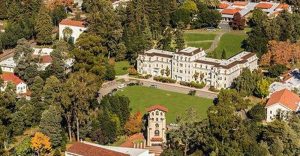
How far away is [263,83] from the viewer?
68.8 metres

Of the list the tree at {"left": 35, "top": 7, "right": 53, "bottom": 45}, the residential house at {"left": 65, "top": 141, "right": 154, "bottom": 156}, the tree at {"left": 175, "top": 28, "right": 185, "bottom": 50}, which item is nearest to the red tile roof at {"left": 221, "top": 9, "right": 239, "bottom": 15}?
the tree at {"left": 175, "top": 28, "right": 185, "bottom": 50}

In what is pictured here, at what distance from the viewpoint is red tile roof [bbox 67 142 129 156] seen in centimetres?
5297

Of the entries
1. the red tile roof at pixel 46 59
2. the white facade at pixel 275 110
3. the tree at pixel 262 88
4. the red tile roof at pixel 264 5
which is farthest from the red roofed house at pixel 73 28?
the white facade at pixel 275 110

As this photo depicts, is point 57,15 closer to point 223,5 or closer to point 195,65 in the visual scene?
point 223,5

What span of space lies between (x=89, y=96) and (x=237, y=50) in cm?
2879

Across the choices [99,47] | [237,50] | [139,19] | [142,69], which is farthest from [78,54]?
[237,50]

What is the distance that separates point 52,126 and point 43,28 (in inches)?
1149

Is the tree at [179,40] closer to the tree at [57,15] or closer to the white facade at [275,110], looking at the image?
the white facade at [275,110]

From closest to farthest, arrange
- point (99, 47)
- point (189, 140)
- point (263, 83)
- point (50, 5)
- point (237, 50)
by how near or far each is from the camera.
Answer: point (189, 140), point (263, 83), point (99, 47), point (237, 50), point (50, 5)

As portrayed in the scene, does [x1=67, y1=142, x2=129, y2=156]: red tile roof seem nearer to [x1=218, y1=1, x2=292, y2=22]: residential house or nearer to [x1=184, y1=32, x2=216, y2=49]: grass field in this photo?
[x1=184, y1=32, x2=216, y2=49]: grass field

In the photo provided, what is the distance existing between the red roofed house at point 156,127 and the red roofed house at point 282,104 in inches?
439

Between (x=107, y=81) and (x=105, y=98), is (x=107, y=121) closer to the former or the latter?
(x=105, y=98)

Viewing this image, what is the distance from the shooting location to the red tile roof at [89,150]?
52969 millimetres

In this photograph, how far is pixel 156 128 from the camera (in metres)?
59.5
